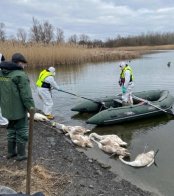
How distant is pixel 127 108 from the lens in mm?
10016

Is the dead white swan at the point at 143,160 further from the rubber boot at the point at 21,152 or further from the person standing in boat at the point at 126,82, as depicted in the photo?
the person standing in boat at the point at 126,82

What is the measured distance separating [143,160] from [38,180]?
291 centimetres

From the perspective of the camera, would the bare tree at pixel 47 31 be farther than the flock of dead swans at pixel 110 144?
Yes

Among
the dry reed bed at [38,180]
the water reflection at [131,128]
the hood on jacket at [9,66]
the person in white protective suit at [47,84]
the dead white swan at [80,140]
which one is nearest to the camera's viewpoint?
the dry reed bed at [38,180]

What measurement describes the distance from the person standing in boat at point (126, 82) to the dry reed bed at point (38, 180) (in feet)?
20.2

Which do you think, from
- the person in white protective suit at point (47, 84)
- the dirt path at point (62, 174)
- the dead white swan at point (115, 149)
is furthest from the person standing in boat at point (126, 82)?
the dirt path at point (62, 174)

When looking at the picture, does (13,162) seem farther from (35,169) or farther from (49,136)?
(49,136)

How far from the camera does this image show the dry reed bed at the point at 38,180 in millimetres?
4441

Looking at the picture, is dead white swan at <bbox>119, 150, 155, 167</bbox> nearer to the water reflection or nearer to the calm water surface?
the calm water surface

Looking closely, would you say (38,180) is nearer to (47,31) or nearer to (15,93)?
(15,93)

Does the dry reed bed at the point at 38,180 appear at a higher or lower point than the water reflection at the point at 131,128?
higher

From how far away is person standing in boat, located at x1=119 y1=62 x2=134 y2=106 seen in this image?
1073cm

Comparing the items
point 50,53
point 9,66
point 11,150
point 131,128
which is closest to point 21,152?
point 11,150

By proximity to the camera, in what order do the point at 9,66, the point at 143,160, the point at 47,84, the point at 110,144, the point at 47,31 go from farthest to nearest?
the point at 47,31
the point at 47,84
the point at 110,144
the point at 143,160
the point at 9,66
